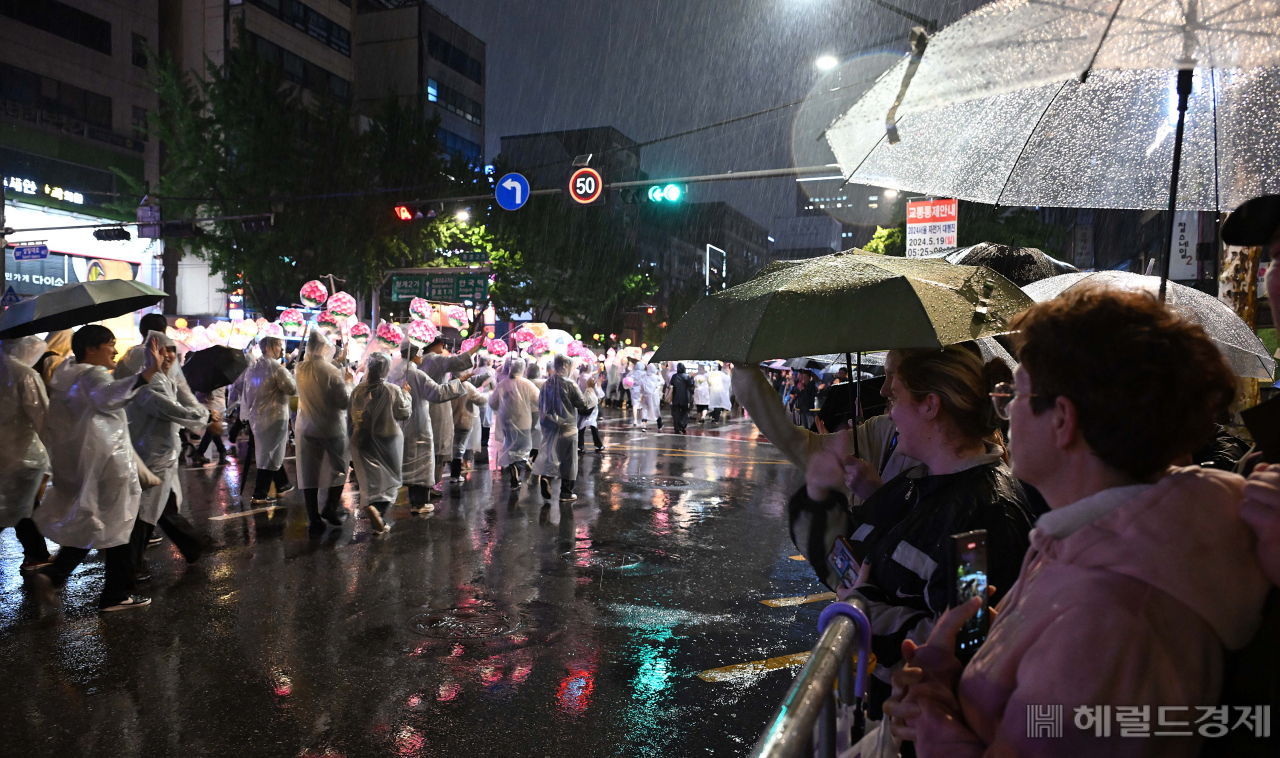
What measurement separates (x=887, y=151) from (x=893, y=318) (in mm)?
1427

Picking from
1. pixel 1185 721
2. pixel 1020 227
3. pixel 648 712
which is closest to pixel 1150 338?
pixel 1185 721

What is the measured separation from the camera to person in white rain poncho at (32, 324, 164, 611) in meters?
5.81

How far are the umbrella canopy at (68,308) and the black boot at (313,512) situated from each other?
3.08 meters

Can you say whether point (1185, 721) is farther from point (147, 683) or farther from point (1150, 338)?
point (147, 683)

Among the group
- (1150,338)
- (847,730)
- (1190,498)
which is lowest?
(847,730)

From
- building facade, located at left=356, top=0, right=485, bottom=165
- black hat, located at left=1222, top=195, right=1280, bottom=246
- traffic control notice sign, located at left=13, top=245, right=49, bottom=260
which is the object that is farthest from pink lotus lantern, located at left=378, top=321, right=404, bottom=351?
building facade, located at left=356, top=0, right=485, bottom=165

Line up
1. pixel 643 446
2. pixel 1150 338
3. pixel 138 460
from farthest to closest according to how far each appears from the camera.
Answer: pixel 643 446, pixel 138 460, pixel 1150 338

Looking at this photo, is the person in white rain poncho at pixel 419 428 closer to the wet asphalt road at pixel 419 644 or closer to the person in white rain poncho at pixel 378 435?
the person in white rain poncho at pixel 378 435

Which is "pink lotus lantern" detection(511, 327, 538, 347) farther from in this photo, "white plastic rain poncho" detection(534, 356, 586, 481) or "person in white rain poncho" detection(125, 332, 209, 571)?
"person in white rain poncho" detection(125, 332, 209, 571)

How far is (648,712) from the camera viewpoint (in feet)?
14.1

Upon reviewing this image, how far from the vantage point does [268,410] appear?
34.9ft

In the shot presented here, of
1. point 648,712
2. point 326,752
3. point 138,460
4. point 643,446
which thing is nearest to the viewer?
point 326,752

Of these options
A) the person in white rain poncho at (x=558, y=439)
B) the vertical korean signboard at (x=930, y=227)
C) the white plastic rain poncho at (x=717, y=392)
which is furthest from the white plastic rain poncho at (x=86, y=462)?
the white plastic rain poncho at (x=717, y=392)

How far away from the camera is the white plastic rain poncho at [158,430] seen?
259 inches
